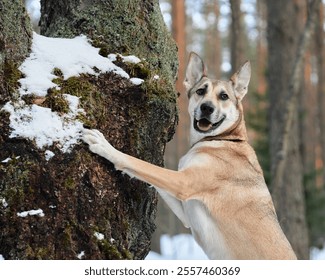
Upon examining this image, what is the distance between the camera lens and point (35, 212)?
11.5ft

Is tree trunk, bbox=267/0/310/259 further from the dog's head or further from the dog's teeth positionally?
the dog's teeth

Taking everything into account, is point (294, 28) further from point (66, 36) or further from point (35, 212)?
point (35, 212)

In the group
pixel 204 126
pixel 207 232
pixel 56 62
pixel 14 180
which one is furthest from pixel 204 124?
pixel 14 180

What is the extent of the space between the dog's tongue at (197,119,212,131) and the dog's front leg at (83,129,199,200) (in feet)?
2.12

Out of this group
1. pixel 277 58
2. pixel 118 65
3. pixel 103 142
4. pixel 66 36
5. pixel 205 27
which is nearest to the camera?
pixel 103 142

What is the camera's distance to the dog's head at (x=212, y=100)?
4824 millimetres

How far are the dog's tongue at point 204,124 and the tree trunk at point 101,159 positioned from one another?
1.31 feet

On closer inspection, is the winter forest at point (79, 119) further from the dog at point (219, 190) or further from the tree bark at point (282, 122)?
the tree bark at point (282, 122)

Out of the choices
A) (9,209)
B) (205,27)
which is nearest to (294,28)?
(9,209)

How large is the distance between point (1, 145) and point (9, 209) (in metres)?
0.43

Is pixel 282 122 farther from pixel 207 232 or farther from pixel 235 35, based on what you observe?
pixel 207 232

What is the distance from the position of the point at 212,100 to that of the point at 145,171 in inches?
44.7

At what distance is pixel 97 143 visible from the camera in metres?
3.79

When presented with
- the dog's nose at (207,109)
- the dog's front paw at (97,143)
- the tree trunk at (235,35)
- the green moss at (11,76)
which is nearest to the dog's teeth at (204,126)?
the dog's nose at (207,109)
